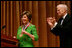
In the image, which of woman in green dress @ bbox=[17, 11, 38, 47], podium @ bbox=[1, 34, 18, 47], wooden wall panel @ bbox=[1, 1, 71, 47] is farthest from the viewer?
wooden wall panel @ bbox=[1, 1, 71, 47]

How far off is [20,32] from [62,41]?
34.2 inches

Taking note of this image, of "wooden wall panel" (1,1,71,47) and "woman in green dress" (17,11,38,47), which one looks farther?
"wooden wall panel" (1,1,71,47)

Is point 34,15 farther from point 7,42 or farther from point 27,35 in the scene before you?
point 7,42

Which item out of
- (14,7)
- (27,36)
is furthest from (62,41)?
(14,7)

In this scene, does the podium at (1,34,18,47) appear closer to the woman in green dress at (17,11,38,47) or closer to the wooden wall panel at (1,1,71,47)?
the woman in green dress at (17,11,38,47)

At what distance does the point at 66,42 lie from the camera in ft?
9.61

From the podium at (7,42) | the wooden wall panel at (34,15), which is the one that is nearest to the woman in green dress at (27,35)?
the podium at (7,42)

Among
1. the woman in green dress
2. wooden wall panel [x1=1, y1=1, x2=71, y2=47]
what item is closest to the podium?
the woman in green dress

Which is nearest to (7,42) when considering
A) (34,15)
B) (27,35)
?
(27,35)

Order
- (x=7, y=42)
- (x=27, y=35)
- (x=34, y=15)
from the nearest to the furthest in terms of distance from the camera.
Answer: (x=7, y=42) → (x=27, y=35) → (x=34, y=15)

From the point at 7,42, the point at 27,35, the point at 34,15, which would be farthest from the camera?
the point at 34,15

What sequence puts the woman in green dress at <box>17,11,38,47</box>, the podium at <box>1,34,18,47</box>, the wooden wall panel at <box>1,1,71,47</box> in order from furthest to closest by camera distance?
1. the wooden wall panel at <box>1,1,71,47</box>
2. the woman in green dress at <box>17,11,38,47</box>
3. the podium at <box>1,34,18,47</box>

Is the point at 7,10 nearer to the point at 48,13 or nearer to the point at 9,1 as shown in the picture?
the point at 9,1

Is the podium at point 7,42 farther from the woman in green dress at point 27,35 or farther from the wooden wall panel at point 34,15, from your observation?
the wooden wall panel at point 34,15
